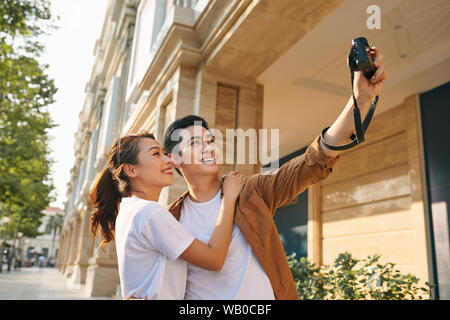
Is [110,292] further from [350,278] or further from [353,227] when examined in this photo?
[350,278]

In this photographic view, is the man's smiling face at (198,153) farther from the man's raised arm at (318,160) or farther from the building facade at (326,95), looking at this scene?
the building facade at (326,95)

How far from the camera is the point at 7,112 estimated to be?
1199 centimetres

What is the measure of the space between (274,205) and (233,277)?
38 cm

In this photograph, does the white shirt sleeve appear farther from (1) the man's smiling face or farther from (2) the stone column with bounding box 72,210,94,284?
(2) the stone column with bounding box 72,210,94,284

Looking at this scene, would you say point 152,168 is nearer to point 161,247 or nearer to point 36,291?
point 161,247

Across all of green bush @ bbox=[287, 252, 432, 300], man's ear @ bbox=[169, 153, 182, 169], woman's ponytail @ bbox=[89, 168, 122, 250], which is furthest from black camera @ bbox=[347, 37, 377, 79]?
green bush @ bbox=[287, 252, 432, 300]

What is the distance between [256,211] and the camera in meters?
1.63

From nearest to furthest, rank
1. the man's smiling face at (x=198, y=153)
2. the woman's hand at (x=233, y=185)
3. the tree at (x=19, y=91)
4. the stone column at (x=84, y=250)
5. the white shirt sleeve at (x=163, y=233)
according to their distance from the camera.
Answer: the white shirt sleeve at (x=163, y=233) → the woman's hand at (x=233, y=185) → the man's smiling face at (x=198, y=153) → the tree at (x=19, y=91) → the stone column at (x=84, y=250)

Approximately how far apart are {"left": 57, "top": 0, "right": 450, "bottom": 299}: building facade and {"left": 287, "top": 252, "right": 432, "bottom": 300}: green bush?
4.24 feet

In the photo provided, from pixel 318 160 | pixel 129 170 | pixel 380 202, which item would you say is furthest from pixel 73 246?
pixel 318 160

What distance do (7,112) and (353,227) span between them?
1041cm

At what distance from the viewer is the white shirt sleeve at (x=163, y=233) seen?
4.77 ft

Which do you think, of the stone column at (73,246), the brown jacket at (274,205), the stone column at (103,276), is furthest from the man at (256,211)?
the stone column at (73,246)

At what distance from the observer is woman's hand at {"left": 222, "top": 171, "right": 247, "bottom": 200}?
1666 millimetres
